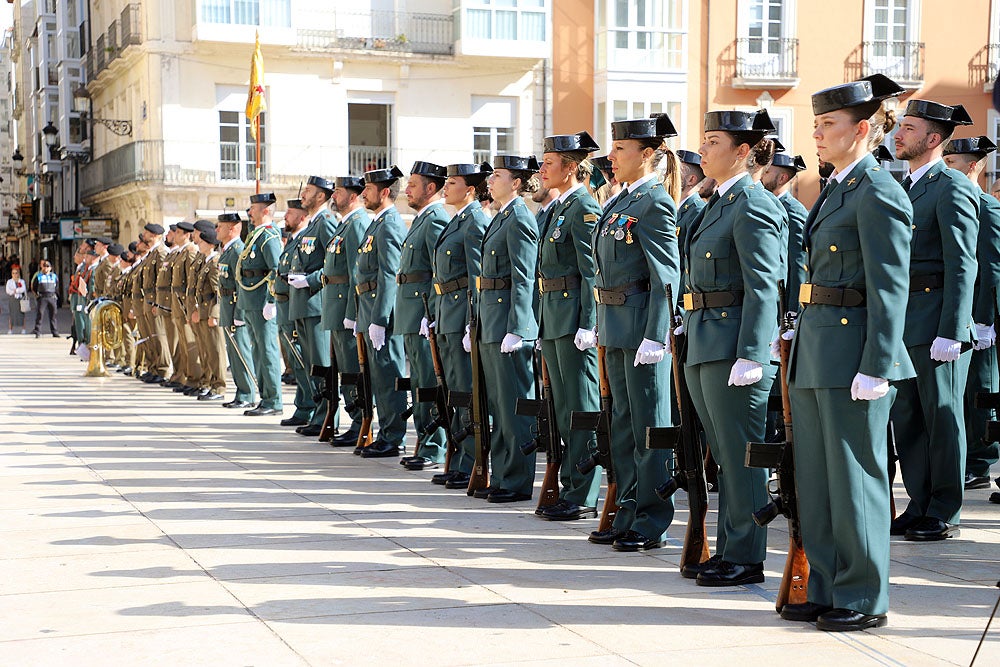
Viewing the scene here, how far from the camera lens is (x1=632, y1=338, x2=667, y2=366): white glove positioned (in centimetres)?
635

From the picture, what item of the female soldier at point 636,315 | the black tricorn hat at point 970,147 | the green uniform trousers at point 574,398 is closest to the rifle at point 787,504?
the female soldier at point 636,315

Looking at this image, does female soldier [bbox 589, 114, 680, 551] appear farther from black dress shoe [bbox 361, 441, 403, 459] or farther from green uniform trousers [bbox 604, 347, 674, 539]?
black dress shoe [bbox 361, 441, 403, 459]

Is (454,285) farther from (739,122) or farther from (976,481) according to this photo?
(976,481)

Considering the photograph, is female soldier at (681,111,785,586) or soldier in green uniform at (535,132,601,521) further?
soldier in green uniform at (535,132,601,521)

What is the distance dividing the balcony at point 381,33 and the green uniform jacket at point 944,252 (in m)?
24.8

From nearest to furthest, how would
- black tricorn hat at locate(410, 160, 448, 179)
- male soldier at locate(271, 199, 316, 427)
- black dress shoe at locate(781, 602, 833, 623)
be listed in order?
black dress shoe at locate(781, 602, 833, 623) < black tricorn hat at locate(410, 160, 448, 179) < male soldier at locate(271, 199, 316, 427)

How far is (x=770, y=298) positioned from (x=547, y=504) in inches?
90.2

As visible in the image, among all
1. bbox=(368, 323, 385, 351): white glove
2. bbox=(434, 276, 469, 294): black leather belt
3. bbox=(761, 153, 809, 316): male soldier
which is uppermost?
bbox=(761, 153, 809, 316): male soldier

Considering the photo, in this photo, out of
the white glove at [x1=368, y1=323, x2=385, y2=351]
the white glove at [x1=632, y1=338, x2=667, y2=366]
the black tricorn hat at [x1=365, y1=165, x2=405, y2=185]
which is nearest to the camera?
the white glove at [x1=632, y1=338, x2=667, y2=366]

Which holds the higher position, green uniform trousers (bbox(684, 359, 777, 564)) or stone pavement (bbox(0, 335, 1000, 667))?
green uniform trousers (bbox(684, 359, 777, 564))

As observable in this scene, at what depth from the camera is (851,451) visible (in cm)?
510

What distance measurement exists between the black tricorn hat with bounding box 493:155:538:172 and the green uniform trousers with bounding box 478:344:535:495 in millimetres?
1064

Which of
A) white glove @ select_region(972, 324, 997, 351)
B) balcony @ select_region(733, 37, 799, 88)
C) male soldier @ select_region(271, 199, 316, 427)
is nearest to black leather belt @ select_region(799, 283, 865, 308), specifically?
white glove @ select_region(972, 324, 997, 351)

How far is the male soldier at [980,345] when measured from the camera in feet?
26.2
